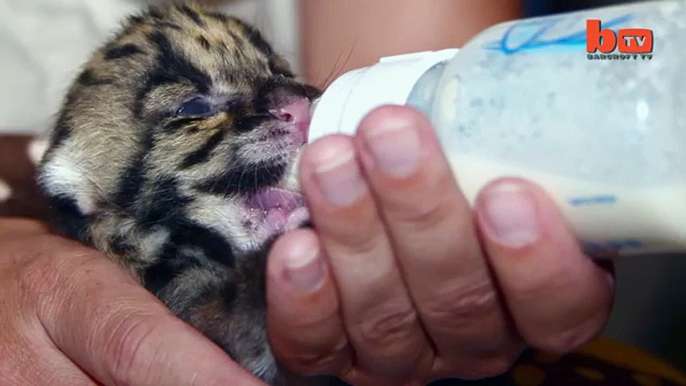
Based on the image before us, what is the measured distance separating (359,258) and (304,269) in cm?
5

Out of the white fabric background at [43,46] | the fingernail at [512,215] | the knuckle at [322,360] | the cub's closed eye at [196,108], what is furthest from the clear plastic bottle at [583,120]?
the white fabric background at [43,46]

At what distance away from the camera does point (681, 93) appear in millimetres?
532

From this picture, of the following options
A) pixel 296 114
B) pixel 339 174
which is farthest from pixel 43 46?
pixel 339 174

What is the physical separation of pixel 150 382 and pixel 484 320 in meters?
0.30

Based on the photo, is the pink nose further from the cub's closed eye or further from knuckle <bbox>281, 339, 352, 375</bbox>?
knuckle <bbox>281, 339, 352, 375</bbox>

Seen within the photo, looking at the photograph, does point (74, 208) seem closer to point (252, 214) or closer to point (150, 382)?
point (252, 214)

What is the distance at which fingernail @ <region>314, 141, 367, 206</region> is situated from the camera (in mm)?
639

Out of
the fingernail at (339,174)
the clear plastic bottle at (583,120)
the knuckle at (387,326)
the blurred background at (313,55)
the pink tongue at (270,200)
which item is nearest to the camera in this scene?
the clear plastic bottle at (583,120)

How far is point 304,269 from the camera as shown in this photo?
2.26ft

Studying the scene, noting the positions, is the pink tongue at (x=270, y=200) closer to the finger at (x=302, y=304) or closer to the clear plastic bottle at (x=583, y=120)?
the finger at (x=302, y=304)

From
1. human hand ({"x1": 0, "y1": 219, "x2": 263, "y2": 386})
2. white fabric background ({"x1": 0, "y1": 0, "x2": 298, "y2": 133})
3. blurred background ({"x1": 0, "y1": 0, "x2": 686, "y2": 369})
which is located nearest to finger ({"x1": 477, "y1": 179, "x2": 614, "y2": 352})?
human hand ({"x1": 0, "y1": 219, "x2": 263, "y2": 386})

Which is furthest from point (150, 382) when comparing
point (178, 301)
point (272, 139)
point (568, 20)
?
point (568, 20)

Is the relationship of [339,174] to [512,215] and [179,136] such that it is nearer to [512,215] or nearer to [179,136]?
[512,215]

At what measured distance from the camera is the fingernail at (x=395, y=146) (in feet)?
1.98
